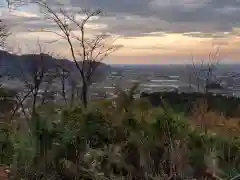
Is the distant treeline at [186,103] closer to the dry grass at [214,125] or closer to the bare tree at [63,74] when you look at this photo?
the dry grass at [214,125]

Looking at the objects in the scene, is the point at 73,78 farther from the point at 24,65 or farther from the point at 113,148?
the point at 113,148

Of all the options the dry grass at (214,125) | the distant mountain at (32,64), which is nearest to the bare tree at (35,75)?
the distant mountain at (32,64)

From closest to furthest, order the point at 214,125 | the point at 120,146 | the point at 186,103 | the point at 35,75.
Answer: the point at 120,146, the point at 214,125, the point at 186,103, the point at 35,75

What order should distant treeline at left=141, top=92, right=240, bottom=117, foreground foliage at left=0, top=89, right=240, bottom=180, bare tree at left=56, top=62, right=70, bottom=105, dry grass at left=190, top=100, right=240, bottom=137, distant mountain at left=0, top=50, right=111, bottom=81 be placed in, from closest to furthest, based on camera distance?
1. foreground foliage at left=0, top=89, right=240, bottom=180
2. dry grass at left=190, top=100, right=240, bottom=137
3. distant treeline at left=141, top=92, right=240, bottom=117
4. distant mountain at left=0, top=50, right=111, bottom=81
5. bare tree at left=56, top=62, right=70, bottom=105

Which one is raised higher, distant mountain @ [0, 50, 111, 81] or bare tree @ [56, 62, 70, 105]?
distant mountain @ [0, 50, 111, 81]

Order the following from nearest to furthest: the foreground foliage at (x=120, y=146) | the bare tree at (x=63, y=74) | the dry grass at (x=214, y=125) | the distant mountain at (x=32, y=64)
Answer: the foreground foliage at (x=120, y=146)
the dry grass at (x=214, y=125)
the distant mountain at (x=32, y=64)
the bare tree at (x=63, y=74)

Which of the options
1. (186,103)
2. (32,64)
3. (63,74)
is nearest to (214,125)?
(186,103)

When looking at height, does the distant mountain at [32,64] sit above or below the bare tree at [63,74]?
above

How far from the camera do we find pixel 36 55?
23.6m

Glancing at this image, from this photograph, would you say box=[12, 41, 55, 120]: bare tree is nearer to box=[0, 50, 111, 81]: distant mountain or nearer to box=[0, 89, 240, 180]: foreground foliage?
box=[0, 50, 111, 81]: distant mountain

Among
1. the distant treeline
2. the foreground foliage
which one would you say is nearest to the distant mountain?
the distant treeline

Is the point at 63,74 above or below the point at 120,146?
below

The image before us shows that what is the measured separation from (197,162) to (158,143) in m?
0.42

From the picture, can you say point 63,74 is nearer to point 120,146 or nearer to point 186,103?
point 186,103
